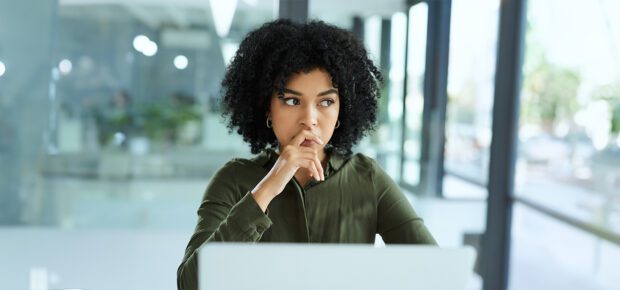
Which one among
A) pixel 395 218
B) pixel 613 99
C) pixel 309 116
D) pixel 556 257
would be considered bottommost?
pixel 556 257

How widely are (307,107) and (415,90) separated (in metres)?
2.46

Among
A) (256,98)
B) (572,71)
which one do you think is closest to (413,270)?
(256,98)

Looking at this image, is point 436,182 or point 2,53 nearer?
point 2,53

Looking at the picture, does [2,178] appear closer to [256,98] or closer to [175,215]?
[175,215]

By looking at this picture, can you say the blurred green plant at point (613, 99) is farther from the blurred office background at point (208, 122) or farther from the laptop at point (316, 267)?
the laptop at point (316, 267)

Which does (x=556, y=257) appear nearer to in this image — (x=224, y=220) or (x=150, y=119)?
(x=150, y=119)

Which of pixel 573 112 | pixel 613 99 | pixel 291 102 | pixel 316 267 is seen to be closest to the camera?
pixel 316 267

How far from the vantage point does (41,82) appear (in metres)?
3.44

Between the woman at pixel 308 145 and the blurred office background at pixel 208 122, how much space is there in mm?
1777

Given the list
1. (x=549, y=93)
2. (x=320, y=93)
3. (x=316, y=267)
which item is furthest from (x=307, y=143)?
(x=549, y=93)

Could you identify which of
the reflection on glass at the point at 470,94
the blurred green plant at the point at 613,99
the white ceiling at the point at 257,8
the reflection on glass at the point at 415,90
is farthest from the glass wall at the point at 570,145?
the white ceiling at the point at 257,8

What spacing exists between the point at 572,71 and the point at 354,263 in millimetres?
2827

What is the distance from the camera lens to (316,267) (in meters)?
0.92

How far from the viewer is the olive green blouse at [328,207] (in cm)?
144
